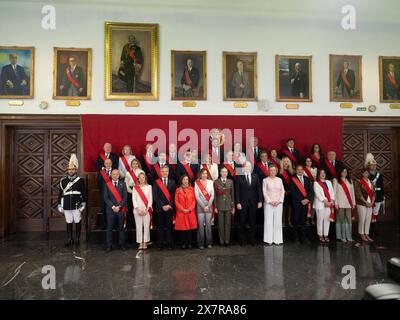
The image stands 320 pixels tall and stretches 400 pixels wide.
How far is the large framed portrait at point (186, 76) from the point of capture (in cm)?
738

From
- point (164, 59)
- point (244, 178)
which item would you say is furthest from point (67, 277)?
point (164, 59)

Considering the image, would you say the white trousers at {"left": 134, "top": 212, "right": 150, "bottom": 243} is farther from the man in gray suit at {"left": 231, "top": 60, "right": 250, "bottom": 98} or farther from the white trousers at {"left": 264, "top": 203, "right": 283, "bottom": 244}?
the man in gray suit at {"left": 231, "top": 60, "right": 250, "bottom": 98}

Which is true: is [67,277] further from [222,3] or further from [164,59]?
[222,3]

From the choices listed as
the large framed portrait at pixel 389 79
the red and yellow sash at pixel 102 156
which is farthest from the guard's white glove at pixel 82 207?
the large framed portrait at pixel 389 79

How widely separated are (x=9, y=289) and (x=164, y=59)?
6146 mm

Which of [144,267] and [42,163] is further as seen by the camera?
[42,163]

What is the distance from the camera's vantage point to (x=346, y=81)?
774 cm

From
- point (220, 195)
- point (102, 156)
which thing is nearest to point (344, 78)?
point (220, 195)

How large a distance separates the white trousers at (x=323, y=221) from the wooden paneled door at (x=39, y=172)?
6.61 m

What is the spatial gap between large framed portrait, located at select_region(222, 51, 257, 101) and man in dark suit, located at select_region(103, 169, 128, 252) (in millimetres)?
3807

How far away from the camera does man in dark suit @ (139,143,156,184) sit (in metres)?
6.58

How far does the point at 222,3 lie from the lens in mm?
7410

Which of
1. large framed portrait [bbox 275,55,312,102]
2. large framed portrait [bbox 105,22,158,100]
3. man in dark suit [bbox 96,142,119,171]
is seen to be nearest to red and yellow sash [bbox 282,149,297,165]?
large framed portrait [bbox 275,55,312,102]

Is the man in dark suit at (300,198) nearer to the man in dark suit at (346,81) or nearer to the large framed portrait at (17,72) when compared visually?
the man in dark suit at (346,81)
